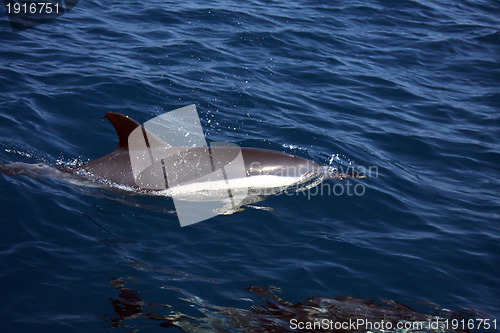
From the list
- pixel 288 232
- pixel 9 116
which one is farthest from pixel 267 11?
pixel 288 232

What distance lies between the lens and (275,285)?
735 cm

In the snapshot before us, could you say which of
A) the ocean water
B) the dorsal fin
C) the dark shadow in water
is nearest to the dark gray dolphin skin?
the dorsal fin

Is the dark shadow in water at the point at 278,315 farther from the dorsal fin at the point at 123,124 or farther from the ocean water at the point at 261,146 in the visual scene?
the dorsal fin at the point at 123,124

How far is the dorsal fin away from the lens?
8.25 m

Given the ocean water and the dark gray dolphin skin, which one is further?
the dark gray dolphin skin

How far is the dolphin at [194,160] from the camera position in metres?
8.72

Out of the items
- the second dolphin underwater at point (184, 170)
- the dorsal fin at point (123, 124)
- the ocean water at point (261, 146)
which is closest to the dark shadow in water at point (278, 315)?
the ocean water at point (261, 146)

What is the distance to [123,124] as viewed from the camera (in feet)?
27.6

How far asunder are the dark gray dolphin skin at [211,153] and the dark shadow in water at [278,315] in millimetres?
2299

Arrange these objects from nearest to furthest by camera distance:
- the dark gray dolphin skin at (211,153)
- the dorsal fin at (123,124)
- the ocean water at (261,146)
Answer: the ocean water at (261,146)
the dorsal fin at (123,124)
the dark gray dolphin skin at (211,153)

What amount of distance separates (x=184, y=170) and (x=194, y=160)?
26 cm

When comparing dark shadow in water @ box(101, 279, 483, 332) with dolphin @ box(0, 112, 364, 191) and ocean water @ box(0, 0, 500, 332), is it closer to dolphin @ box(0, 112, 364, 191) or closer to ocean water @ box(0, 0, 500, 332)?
ocean water @ box(0, 0, 500, 332)

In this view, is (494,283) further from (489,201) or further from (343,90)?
(343,90)

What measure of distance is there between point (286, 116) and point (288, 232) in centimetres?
444
